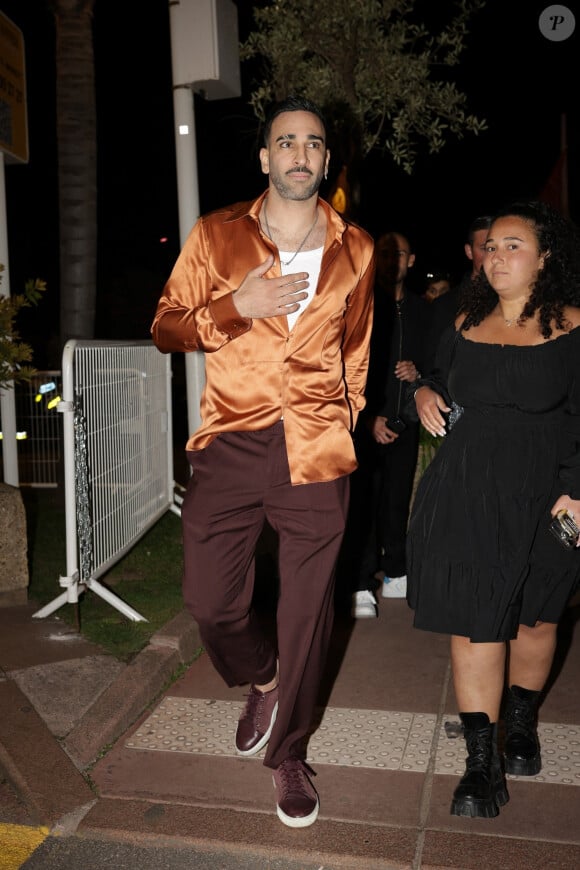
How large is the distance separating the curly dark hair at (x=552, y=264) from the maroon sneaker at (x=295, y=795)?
70.2 inches

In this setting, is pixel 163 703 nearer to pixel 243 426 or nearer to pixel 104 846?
pixel 104 846

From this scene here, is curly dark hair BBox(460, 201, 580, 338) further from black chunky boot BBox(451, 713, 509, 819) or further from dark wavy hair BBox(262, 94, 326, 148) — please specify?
black chunky boot BBox(451, 713, 509, 819)

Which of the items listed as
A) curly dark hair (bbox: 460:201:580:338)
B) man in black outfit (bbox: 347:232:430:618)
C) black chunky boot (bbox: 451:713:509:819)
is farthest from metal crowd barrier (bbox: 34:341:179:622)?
curly dark hair (bbox: 460:201:580:338)

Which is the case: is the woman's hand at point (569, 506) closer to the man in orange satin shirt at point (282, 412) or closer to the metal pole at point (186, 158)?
the man in orange satin shirt at point (282, 412)

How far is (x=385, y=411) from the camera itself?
5.68 m

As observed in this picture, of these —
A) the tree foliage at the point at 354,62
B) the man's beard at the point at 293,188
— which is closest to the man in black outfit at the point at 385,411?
the man's beard at the point at 293,188

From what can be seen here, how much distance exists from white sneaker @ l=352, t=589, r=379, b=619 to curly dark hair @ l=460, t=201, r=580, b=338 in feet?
8.25

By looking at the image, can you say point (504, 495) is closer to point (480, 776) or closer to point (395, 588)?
point (480, 776)

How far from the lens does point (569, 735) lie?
154 inches

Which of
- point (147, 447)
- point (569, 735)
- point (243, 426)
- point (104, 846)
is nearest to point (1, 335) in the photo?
point (147, 447)

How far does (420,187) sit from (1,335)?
2956 cm

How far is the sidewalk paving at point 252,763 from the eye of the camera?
314 centimetres

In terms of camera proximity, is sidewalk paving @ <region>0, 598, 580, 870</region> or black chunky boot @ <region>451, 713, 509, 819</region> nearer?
sidewalk paving @ <region>0, 598, 580, 870</region>

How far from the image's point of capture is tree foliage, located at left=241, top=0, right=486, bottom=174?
9969 millimetres
